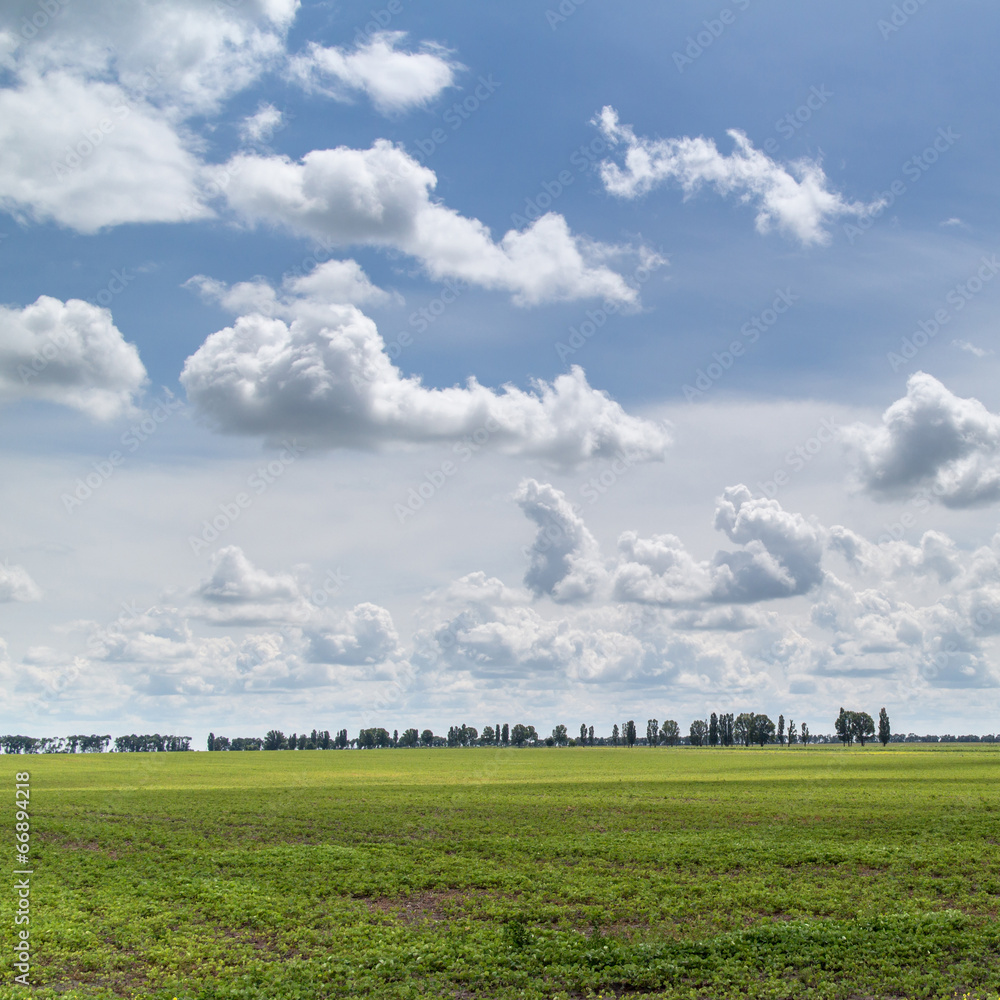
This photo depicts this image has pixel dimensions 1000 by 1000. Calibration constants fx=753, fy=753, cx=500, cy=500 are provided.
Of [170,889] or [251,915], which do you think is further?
[170,889]

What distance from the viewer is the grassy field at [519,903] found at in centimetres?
1800

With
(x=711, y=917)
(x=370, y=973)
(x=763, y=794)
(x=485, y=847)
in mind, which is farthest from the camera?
(x=763, y=794)

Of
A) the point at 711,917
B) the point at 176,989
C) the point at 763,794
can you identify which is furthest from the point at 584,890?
the point at 763,794

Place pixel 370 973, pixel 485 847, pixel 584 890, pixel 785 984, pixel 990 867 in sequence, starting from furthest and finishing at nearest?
pixel 485 847 → pixel 990 867 → pixel 584 890 → pixel 370 973 → pixel 785 984

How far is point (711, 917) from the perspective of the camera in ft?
73.0

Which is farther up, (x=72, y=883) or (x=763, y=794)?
(x=72, y=883)

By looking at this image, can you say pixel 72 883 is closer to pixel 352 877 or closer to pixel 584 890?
pixel 352 877

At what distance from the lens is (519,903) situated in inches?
960

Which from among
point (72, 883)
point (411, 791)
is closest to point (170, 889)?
point (72, 883)

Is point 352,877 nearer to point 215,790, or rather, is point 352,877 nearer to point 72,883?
point 72,883

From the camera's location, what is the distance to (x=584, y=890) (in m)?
25.6

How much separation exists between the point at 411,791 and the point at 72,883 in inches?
1460

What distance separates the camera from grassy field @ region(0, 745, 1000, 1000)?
1800cm

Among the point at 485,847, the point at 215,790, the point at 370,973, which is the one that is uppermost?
the point at 370,973
